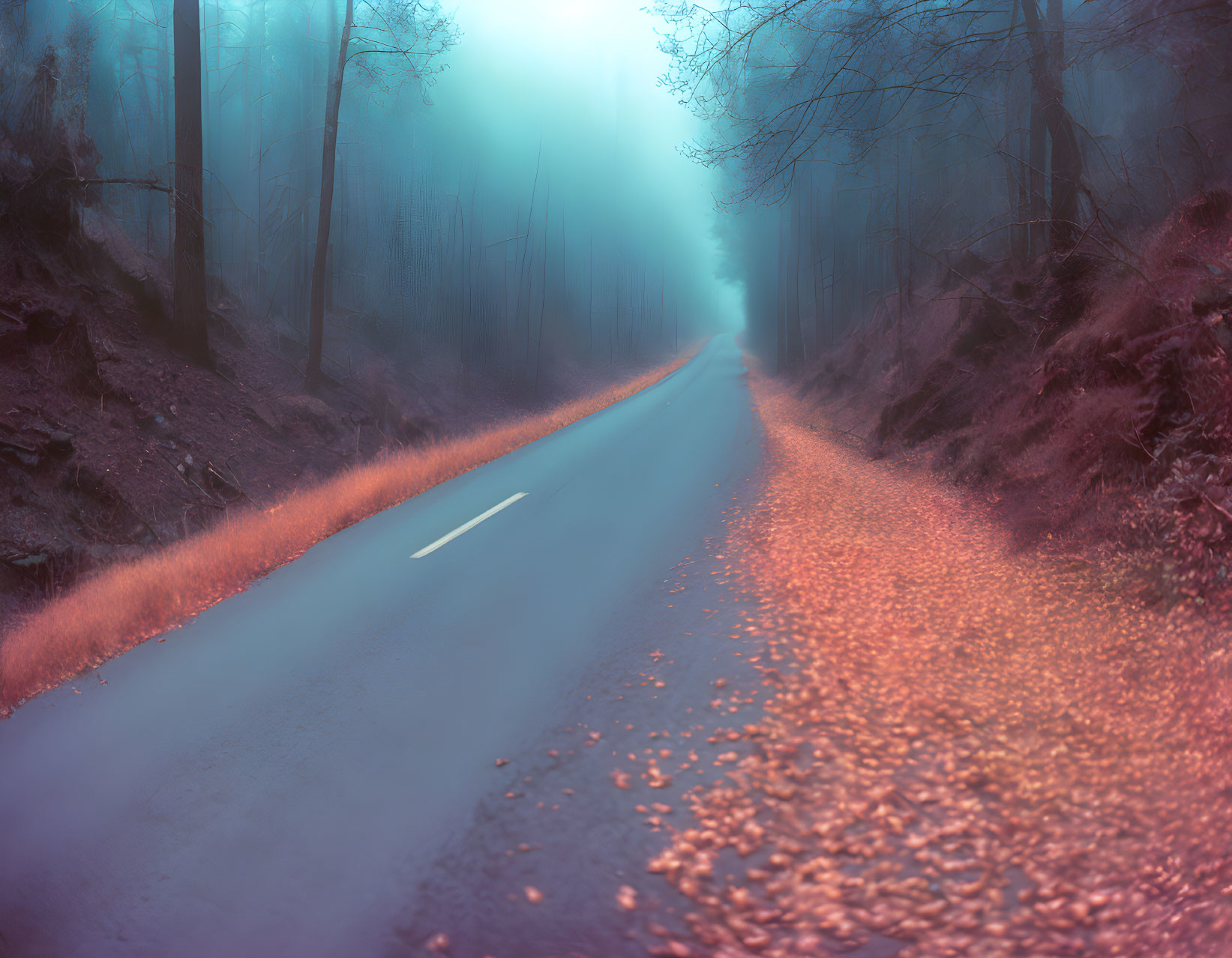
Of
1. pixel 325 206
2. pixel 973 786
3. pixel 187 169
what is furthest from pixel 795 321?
pixel 973 786

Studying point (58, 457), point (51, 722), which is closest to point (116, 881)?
point (51, 722)

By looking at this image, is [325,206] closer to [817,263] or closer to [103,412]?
[103,412]

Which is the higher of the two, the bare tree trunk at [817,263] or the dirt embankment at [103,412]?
the bare tree trunk at [817,263]

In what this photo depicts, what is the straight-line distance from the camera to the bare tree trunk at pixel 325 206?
55.3 ft

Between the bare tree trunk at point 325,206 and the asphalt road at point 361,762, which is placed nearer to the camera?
the asphalt road at point 361,762

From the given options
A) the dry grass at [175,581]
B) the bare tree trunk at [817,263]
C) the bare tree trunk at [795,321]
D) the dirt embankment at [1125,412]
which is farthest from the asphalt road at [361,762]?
the bare tree trunk at [795,321]

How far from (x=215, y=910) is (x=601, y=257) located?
60802mm

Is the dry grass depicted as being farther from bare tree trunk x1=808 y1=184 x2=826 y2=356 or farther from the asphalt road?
bare tree trunk x1=808 y1=184 x2=826 y2=356

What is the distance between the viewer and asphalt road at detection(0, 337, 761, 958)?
111 inches

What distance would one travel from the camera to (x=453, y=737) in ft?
13.4

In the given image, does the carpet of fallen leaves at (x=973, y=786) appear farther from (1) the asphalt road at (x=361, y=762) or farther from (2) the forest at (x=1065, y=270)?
(2) the forest at (x=1065, y=270)

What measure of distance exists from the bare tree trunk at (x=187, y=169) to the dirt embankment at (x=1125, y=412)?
12831 mm

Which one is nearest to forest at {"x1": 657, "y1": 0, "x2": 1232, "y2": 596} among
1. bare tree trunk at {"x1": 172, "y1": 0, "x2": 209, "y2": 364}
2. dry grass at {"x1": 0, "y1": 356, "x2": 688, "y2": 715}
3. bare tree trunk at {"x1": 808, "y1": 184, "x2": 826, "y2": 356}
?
dry grass at {"x1": 0, "y1": 356, "x2": 688, "y2": 715}

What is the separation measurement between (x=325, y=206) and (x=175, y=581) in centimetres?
1339
